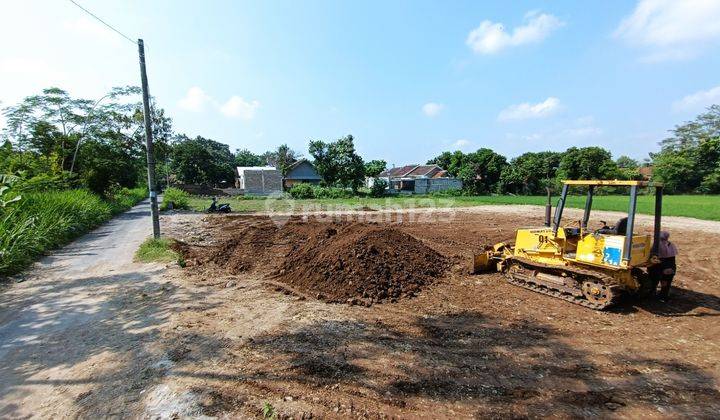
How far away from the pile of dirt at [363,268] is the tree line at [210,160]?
11140 mm

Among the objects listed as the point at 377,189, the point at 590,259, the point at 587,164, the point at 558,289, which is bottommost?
the point at 558,289

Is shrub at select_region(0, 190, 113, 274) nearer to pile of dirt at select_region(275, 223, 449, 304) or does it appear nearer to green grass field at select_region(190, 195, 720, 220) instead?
pile of dirt at select_region(275, 223, 449, 304)

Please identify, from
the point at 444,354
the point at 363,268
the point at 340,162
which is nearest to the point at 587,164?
the point at 340,162

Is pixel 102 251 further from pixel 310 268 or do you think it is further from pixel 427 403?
pixel 427 403

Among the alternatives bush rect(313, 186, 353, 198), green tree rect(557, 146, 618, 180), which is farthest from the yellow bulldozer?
green tree rect(557, 146, 618, 180)

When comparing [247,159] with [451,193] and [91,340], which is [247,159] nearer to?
[451,193]

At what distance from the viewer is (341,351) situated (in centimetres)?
455

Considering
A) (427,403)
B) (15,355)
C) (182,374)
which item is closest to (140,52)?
(15,355)

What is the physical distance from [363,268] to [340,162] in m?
36.8

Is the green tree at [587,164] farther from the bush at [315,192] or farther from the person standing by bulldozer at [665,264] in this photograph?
the person standing by bulldozer at [665,264]

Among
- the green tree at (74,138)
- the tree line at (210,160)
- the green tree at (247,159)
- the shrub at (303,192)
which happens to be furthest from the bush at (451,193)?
the green tree at (247,159)

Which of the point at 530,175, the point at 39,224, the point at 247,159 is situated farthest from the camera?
the point at 247,159

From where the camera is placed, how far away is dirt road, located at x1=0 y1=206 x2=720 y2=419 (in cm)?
349

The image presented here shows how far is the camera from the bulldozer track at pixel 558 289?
6067 millimetres
